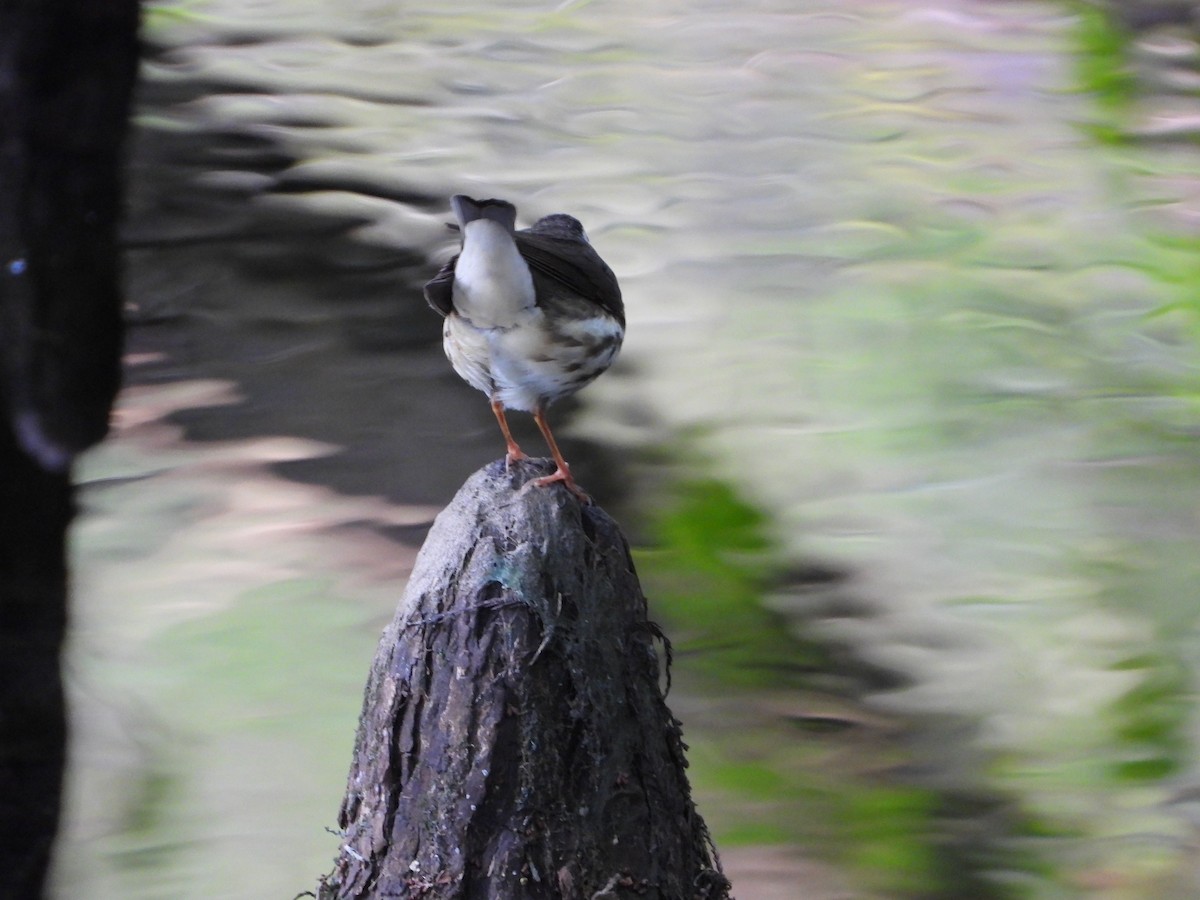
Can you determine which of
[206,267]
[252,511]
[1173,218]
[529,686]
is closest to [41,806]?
[252,511]

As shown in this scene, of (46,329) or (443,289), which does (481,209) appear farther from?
(46,329)

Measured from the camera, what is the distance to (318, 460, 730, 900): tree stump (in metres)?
0.96

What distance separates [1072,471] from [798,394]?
0.61 m

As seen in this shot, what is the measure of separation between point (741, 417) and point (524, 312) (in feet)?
4.12

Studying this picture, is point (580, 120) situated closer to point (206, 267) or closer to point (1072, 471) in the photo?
point (206, 267)

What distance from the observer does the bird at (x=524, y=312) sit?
1062mm

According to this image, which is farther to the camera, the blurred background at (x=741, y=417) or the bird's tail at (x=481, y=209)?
the blurred background at (x=741, y=417)

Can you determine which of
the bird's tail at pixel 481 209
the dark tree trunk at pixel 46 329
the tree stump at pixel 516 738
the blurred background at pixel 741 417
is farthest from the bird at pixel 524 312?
the dark tree trunk at pixel 46 329

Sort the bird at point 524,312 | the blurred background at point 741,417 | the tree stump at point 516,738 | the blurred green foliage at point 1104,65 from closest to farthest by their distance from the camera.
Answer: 1. the tree stump at point 516,738
2. the bird at point 524,312
3. the blurred background at point 741,417
4. the blurred green foliage at point 1104,65

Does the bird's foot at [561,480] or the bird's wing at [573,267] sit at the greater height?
the bird's wing at [573,267]

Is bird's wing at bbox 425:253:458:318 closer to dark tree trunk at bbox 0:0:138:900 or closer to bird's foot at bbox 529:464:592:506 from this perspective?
bird's foot at bbox 529:464:592:506

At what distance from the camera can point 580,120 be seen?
265cm

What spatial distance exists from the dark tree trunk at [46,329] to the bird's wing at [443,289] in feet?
4.33

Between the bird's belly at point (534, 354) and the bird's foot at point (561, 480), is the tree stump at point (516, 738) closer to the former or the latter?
the bird's foot at point (561, 480)
